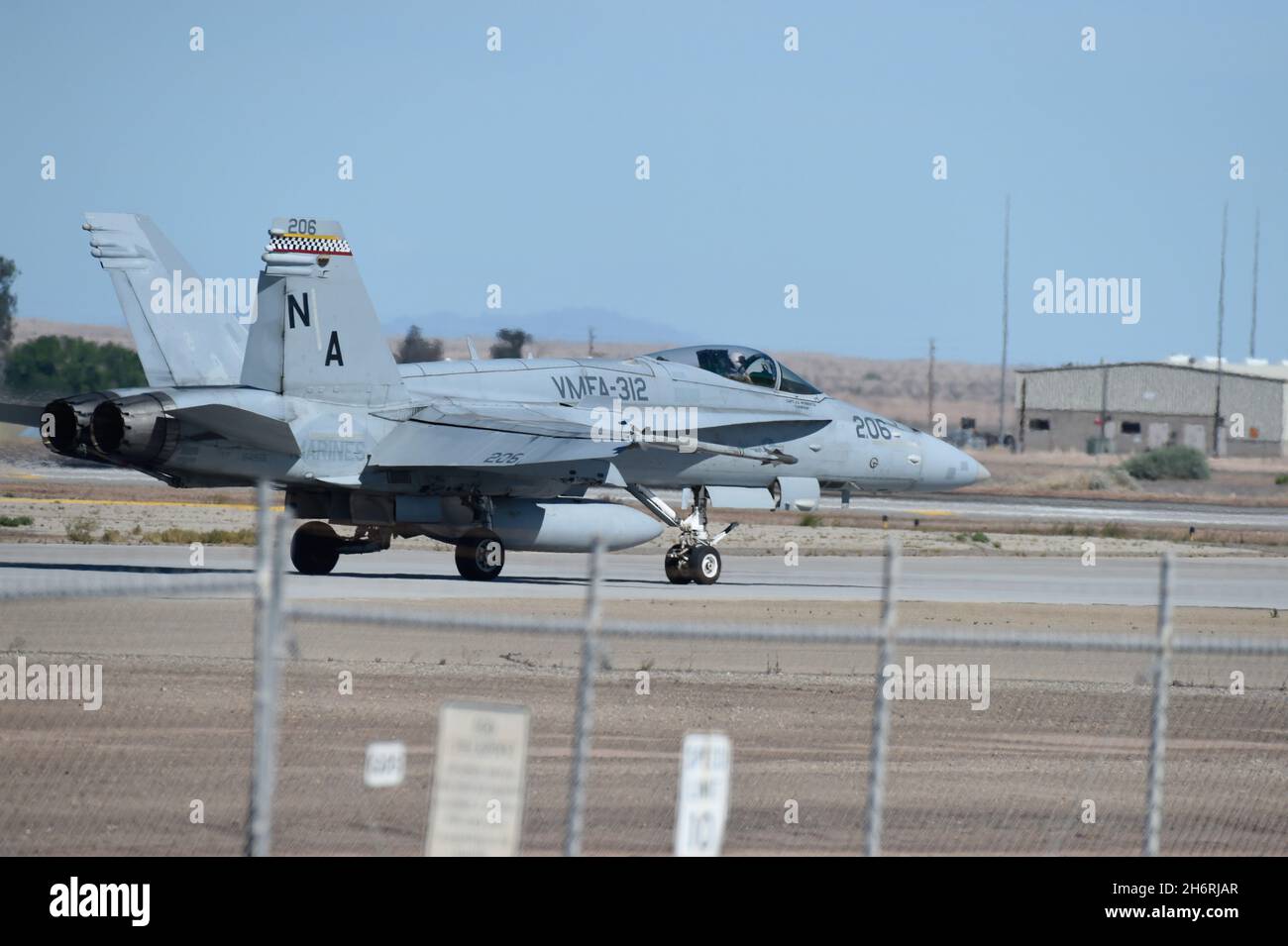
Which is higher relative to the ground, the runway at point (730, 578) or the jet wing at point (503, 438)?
the jet wing at point (503, 438)

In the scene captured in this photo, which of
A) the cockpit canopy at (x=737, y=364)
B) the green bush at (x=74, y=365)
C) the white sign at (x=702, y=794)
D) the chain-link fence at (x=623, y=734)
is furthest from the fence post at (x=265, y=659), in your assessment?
the green bush at (x=74, y=365)

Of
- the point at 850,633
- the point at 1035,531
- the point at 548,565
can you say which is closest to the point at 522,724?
the point at 850,633

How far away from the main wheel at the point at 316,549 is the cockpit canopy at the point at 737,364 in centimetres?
646

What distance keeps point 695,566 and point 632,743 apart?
13906mm

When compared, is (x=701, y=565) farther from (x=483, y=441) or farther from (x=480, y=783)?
(x=480, y=783)

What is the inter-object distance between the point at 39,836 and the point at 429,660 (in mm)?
7857

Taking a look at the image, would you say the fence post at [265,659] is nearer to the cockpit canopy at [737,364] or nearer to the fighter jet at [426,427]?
the fighter jet at [426,427]

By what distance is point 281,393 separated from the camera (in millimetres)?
A: 23812

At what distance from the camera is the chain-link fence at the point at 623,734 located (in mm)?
8867

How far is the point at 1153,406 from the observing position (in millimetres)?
106062

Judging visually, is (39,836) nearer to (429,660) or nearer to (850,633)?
(850,633)

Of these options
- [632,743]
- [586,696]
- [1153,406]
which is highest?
[1153,406]

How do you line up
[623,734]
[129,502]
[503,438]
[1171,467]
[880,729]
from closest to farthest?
[880,729]
[623,734]
[503,438]
[129,502]
[1171,467]

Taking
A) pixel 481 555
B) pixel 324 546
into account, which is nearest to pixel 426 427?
pixel 481 555
